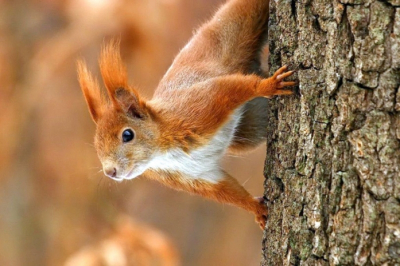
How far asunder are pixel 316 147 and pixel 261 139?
763 mm

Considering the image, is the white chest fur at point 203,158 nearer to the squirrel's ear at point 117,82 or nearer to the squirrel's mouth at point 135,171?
the squirrel's mouth at point 135,171

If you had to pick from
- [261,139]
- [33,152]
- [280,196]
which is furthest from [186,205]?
[280,196]

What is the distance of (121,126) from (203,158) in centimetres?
32

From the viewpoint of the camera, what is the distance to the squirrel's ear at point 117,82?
215 centimetres

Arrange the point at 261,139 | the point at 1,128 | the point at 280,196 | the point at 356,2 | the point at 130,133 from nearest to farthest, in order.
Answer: the point at 356,2
the point at 280,196
the point at 130,133
the point at 261,139
the point at 1,128

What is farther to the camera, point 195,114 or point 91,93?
point 91,93

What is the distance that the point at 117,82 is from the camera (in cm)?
219

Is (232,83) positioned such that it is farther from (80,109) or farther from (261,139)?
(80,109)

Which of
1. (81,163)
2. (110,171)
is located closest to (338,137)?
(110,171)

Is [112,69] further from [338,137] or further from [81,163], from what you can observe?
[81,163]

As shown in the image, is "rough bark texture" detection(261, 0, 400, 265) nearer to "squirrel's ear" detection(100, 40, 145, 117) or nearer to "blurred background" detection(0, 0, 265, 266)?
"squirrel's ear" detection(100, 40, 145, 117)

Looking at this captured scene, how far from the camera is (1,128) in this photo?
16.2 ft

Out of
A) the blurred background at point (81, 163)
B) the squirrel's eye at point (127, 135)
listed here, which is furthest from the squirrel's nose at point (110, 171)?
the blurred background at point (81, 163)

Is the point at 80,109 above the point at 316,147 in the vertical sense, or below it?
below
